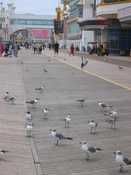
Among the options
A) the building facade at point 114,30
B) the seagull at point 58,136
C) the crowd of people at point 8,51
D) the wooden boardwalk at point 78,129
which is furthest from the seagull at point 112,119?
the building facade at point 114,30

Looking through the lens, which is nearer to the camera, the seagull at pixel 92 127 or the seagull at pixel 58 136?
the seagull at pixel 58 136

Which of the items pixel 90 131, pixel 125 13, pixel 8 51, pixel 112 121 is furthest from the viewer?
pixel 8 51

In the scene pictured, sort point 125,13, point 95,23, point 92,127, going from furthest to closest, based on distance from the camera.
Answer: point 95,23
point 125,13
point 92,127

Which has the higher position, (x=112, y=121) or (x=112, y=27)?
(x=112, y=27)

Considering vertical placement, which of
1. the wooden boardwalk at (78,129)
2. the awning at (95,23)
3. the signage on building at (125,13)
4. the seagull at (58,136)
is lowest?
the wooden boardwalk at (78,129)

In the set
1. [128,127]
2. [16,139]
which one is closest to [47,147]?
[16,139]

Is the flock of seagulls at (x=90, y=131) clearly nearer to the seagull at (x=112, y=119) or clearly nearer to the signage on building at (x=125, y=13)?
the seagull at (x=112, y=119)

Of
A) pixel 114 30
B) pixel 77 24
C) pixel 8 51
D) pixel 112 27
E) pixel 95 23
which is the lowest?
pixel 8 51

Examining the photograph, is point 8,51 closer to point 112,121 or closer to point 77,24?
point 112,121

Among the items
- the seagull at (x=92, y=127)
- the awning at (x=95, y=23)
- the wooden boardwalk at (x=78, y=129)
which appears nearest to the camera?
the wooden boardwalk at (x=78, y=129)

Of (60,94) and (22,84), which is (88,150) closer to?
(60,94)

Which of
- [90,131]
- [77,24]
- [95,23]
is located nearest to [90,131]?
[90,131]

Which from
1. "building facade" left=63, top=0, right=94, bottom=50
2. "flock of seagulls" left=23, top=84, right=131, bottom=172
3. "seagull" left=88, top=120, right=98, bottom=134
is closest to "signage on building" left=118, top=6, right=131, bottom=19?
"building facade" left=63, top=0, right=94, bottom=50

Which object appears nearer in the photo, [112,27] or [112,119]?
[112,119]
